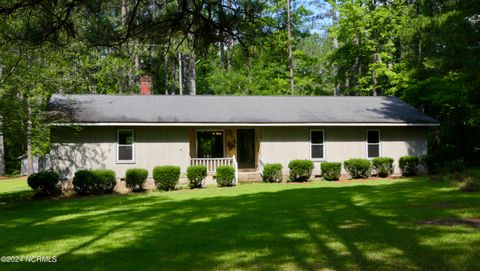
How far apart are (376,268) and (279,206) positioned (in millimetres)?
6614

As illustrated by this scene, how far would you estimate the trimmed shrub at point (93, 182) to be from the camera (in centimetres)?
1761

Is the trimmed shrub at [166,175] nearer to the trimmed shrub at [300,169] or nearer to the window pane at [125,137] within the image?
the window pane at [125,137]

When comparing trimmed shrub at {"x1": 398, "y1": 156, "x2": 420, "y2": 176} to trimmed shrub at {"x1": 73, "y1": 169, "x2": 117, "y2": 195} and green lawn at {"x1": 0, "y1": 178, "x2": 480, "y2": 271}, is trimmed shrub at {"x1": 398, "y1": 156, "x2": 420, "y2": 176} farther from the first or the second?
trimmed shrub at {"x1": 73, "y1": 169, "x2": 117, "y2": 195}

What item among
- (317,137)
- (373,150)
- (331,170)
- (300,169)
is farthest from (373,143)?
(300,169)

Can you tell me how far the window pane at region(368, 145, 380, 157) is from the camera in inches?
893

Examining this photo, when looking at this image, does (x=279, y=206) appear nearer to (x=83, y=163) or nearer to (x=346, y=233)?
(x=346, y=233)

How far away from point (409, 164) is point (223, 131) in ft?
29.0

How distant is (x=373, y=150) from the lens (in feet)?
74.5

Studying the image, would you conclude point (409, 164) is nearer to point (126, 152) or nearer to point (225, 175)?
point (225, 175)

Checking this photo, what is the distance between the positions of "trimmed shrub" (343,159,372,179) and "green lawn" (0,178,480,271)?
6.39 metres

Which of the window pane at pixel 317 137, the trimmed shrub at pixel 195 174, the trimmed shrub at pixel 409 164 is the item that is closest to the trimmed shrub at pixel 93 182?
the trimmed shrub at pixel 195 174

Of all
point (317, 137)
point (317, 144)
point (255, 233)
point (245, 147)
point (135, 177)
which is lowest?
point (255, 233)

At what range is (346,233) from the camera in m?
8.22

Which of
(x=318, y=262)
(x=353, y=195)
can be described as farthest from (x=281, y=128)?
(x=318, y=262)
